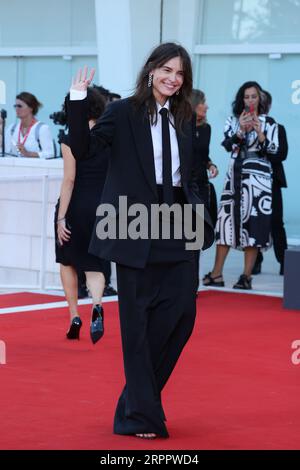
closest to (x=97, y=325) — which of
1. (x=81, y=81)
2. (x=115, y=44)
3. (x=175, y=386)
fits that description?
(x=175, y=386)

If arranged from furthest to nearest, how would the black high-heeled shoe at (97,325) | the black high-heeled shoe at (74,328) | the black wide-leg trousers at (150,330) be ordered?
1. the black high-heeled shoe at (74,328)
2. the black high-heeled shoe at (97,325)
3. the black wide-leg trousers at (150,330)

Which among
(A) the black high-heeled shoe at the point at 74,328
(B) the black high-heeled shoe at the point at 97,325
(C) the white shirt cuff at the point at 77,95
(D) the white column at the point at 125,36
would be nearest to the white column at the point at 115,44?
(D) the white column at the point at 125,36

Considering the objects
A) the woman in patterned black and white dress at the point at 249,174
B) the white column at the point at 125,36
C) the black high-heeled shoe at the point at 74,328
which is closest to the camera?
the black high-heeled shoe at the point at 74,328

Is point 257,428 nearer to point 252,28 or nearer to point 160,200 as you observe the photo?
point 160,200

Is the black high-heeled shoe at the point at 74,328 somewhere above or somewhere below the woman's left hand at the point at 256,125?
below

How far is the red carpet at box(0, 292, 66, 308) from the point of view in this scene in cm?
1017

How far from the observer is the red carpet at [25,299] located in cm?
1017

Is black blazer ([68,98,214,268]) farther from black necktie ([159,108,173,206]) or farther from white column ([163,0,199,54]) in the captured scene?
white column ([163,0,199,54])

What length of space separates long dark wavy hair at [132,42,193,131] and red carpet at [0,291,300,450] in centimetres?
150

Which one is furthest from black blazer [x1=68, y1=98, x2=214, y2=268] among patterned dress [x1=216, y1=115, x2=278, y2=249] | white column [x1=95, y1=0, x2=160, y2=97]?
white column [x1=95, y1=0, x2=160, y2=97]

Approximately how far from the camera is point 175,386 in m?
6.59

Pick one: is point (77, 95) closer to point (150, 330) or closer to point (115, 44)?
point (150, 330)

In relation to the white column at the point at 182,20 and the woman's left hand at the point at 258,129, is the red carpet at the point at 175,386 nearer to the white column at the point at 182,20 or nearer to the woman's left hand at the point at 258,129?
the woman's left hand at the point at 258,129

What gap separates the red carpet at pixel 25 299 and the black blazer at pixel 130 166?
16.0 feet
